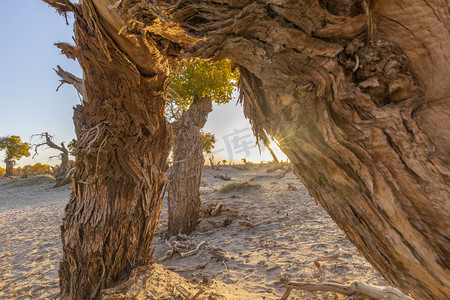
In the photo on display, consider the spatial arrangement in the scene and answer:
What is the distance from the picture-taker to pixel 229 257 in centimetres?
464

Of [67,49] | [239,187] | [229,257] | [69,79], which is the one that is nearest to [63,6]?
[67,49]

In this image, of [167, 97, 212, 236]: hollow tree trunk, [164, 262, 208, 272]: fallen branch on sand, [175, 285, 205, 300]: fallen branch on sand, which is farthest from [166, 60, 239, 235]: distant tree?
[175, 285, 205, 300]: fallen branch on sand

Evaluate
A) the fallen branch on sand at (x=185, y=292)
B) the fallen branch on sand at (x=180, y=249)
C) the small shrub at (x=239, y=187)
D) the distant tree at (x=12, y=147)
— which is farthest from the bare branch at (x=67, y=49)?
the distant tree at (x=12, y=147)

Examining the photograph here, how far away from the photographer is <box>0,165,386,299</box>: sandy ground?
3.25 metres

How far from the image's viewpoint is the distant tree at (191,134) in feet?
20.6

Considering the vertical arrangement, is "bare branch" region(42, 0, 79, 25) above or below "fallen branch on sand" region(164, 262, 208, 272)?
above

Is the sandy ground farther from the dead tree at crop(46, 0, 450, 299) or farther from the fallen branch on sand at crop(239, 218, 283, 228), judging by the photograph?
the dead tree at crop(46, 0, 450, 299)

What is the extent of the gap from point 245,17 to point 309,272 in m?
3.78

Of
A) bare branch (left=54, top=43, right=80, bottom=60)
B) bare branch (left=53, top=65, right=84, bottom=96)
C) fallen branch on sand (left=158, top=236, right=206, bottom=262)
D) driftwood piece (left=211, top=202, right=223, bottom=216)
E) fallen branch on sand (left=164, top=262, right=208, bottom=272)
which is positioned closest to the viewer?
bare branch (left=54, top=43, right=80, bottom=60)

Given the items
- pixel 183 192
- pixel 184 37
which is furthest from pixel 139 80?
pixel 183 192

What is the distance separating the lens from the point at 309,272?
3736 millimetres

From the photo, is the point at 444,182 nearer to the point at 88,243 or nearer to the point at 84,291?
the point at 88,243

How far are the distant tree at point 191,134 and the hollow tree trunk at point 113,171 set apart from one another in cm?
307

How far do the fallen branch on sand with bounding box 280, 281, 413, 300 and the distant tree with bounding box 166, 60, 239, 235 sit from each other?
399 centimetres
